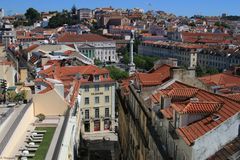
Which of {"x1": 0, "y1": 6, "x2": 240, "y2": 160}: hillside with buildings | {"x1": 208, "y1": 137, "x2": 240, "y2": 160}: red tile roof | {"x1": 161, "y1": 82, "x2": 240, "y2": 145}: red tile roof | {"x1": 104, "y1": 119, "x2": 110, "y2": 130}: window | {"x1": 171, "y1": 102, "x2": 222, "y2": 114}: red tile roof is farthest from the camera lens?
{"x1": 104, "y1": 119, "x2": 110, "y2": 130}: window

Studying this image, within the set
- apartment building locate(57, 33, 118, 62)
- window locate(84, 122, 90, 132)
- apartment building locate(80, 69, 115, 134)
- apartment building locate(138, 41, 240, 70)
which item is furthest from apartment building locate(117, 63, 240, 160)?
apartment building locate(57, 33, 118, 62)

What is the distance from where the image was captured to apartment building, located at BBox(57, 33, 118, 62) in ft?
492

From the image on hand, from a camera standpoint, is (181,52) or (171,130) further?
(181,52)

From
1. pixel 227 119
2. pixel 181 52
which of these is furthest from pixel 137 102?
pixel 181 52

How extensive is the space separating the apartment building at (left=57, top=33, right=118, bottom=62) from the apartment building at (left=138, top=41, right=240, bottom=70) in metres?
21.5

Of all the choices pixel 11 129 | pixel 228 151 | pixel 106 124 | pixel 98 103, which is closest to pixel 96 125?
pixel 106 124

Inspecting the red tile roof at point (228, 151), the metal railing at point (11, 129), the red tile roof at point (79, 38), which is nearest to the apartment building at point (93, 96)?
the metal railing at point (11, 129)

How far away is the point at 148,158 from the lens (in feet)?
105

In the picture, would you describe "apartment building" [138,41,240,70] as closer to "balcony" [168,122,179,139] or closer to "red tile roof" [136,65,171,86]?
"red tile roof" [136,65,171,86]

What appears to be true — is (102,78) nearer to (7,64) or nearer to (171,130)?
(7,64)

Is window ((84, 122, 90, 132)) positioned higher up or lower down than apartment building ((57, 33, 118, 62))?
lower down

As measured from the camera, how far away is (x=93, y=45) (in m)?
155

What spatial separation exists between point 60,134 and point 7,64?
19.9 metres

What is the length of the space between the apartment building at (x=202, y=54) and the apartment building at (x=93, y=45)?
70.6 feet
